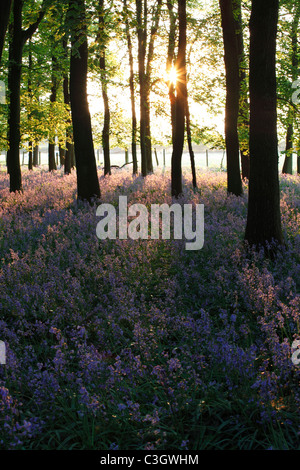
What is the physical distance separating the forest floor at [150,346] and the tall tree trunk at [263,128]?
49cm

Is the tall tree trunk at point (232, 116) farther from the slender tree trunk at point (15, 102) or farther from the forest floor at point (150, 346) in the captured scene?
the slender tree trunk at point (15, 102)

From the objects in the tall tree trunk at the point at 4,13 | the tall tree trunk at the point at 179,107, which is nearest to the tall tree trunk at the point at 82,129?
the tall tree trunk at the point at 179,107

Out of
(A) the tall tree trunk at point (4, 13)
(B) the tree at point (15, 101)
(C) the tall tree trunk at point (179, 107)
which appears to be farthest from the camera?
(B) the tree at point (15, 101)

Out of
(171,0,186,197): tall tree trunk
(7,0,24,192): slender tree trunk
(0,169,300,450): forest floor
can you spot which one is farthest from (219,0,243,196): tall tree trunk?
(7,0,24,192): slender tree trunk

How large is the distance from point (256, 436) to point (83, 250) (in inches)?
199

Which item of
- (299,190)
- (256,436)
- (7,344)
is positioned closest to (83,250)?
(7,344)

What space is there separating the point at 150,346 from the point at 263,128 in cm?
444

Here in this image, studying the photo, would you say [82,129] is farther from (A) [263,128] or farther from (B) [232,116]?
(A) [263,128]

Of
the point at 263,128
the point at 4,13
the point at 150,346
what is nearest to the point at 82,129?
the point at 4,13

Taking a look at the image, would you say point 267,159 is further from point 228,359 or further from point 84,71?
point 84,71

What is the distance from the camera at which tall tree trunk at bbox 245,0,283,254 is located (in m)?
6.74

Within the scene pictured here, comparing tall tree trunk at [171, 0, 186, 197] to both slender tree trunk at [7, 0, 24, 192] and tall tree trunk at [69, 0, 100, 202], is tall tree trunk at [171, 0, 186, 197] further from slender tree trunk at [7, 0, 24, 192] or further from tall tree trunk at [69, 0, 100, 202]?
slender tree trunk at [7, 0, 24, 192]

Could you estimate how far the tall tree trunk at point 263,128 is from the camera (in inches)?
265

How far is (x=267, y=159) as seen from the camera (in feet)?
22.8
